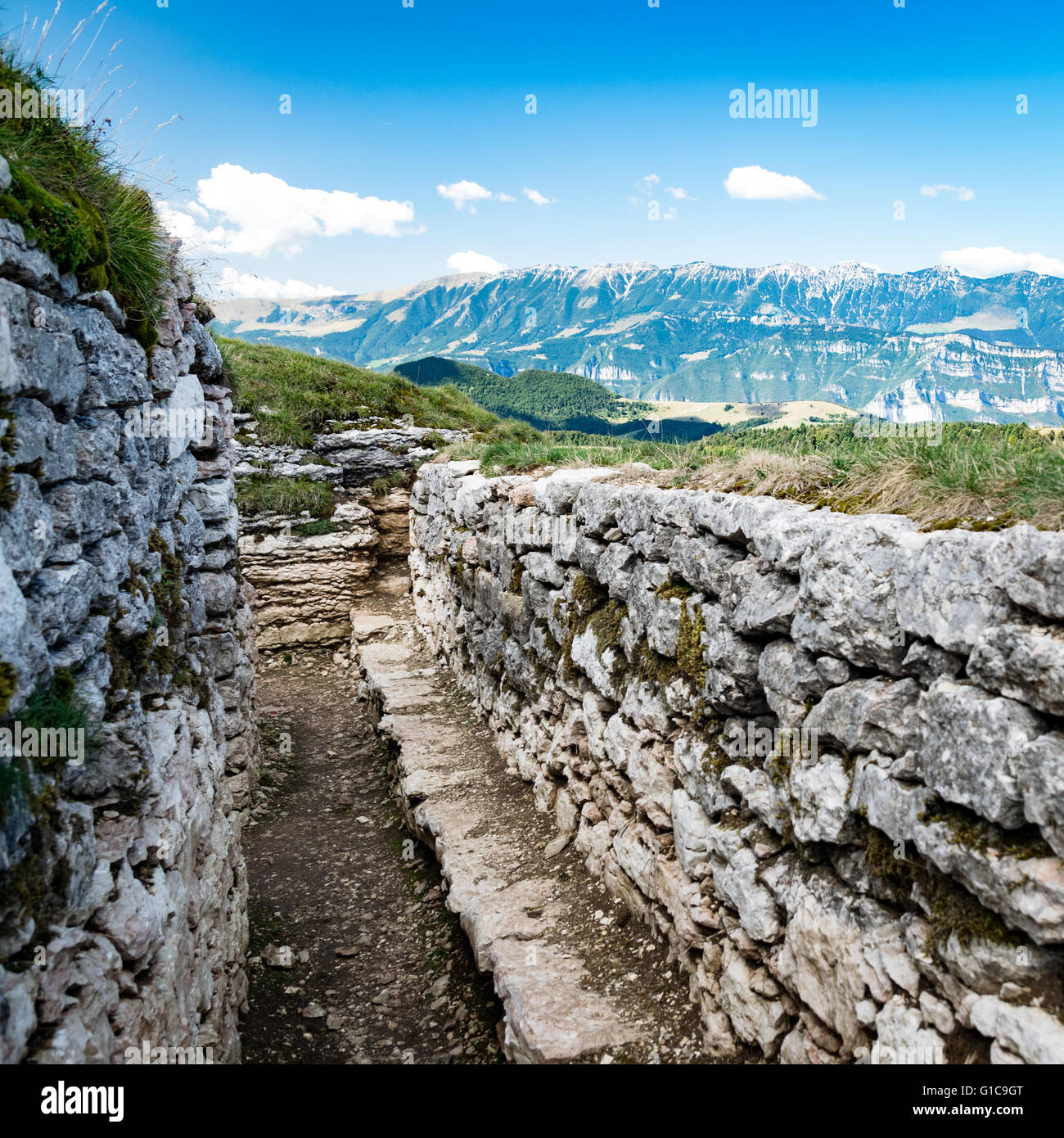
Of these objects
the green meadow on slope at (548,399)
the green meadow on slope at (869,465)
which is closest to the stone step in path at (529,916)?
the green meadow on slope at (869,465)

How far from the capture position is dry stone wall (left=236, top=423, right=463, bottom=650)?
14.3 meters

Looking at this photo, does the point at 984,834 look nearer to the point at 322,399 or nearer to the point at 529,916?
the point at 529,916

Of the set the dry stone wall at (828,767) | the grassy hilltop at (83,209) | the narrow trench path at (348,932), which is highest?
the grassy hilltop at (83,209)

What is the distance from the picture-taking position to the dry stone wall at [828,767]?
8.68 ft

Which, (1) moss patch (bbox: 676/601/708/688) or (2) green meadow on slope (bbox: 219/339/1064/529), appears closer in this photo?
(2) green meadow on slope (bbox: 219/339/1064/529)

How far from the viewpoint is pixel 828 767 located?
3561 mm

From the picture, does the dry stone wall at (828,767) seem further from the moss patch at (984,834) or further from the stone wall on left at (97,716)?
the stone wall on left at (97,716)

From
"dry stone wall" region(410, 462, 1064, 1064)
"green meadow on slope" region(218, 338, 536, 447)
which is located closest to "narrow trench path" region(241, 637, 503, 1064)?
"dry stone wall" region(410, 462, 1064, 1064)

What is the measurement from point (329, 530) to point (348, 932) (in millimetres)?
9575

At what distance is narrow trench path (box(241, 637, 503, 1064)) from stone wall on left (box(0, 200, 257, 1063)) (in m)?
0.83

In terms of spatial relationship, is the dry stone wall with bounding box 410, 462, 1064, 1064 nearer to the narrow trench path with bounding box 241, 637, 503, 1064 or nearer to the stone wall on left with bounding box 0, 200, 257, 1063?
the narrow trench path with bounding box 241, 637, 503, 1064

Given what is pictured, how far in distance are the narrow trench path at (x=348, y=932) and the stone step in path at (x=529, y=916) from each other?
0.44m

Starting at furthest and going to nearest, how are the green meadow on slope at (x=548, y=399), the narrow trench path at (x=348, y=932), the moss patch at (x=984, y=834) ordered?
the green meadow on slope at (x=548, y=399), the narrow trench path at (x=348, y=932), the moss patch at (x=984, y=834)

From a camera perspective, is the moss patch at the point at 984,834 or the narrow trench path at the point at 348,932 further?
the narrow trench path at the point at 348,932
